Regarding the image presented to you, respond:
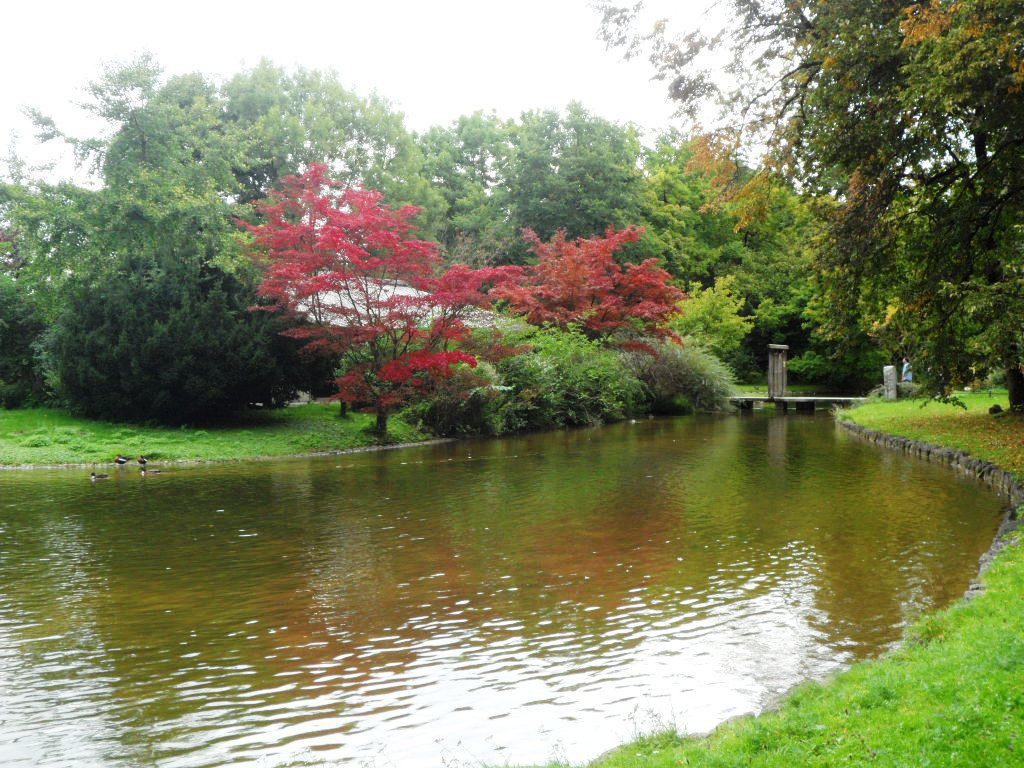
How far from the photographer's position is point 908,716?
3709mm

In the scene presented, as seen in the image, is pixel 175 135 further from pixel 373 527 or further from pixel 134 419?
pixel 373 527

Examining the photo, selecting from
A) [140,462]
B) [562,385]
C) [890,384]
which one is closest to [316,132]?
[562,385]

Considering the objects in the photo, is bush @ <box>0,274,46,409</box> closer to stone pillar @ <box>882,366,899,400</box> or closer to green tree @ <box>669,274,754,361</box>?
green tree @ <box>669,274,754,361</box>

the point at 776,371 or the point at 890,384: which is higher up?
the point at 776,371

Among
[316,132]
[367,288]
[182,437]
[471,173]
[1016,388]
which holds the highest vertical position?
[471,173]

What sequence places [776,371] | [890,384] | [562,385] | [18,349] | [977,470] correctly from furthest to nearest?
1. [776,371]
2. [890,384]
3. [562,385]
4. [18,349]
5. [977,470]

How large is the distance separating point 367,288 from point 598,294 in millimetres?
11136

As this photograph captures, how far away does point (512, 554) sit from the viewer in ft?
28.3

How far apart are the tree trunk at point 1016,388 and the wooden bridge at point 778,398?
1411cm

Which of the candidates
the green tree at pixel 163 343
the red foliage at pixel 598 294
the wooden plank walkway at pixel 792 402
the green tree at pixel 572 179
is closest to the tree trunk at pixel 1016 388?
the red foliage at pixel 598 294

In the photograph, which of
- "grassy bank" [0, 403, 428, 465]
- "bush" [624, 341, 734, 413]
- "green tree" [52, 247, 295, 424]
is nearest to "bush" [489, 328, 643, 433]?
"bush" [624, 341, 734, 413]

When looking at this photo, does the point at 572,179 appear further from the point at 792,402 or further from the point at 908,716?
the point at 908,716

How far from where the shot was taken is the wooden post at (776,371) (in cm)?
Answer: 3366

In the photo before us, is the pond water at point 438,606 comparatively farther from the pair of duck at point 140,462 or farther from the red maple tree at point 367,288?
the red maple tree at point 367,288
